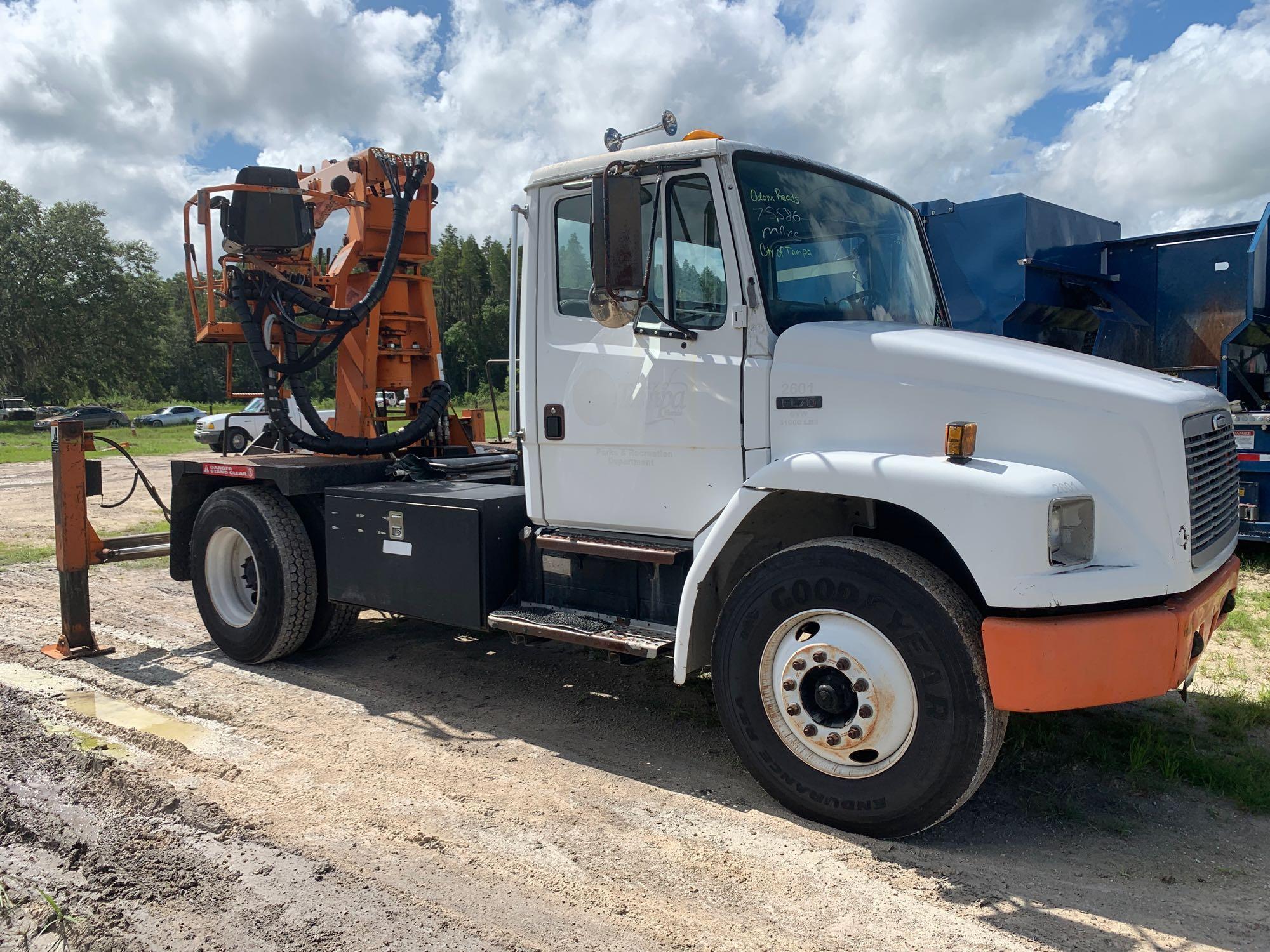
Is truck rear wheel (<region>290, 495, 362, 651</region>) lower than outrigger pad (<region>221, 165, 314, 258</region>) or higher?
lower

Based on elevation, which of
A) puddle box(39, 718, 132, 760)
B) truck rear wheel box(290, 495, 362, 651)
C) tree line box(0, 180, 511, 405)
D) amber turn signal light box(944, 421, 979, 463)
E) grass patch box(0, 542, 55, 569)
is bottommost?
puddle box(39, 718, 132, 760)

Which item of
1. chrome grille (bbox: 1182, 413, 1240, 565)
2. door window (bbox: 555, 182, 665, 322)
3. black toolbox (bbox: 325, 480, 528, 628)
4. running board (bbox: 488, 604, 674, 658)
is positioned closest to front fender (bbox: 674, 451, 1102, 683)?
chrome grille (bbox: 1182, 413, 1240, 565)

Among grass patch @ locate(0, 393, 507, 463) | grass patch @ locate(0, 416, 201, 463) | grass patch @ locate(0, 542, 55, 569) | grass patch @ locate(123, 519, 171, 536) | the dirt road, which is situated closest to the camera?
the dirt road

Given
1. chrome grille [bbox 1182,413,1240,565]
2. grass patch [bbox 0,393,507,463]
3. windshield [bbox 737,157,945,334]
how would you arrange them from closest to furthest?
chrome grille [bbox 1182,413,1240,565] < windshield [bbox 737,157,945,334] < grass patch [bbox 0,393,507,463]

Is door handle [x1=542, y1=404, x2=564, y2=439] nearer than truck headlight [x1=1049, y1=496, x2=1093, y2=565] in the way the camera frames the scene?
No

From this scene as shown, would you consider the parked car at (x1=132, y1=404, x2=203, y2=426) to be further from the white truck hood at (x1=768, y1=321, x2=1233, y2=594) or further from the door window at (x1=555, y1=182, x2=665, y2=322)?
the white truck hood at (x1=768, y1=321, x2=1233, y2=594)

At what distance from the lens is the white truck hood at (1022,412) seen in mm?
3375

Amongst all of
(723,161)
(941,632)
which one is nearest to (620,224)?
(723,161)

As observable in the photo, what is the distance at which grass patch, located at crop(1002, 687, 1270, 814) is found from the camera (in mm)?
4211

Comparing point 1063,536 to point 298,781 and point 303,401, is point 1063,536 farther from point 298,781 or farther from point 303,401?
point 303,401

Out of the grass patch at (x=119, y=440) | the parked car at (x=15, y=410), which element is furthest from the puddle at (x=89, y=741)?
the parked car at (x=15, y=410)

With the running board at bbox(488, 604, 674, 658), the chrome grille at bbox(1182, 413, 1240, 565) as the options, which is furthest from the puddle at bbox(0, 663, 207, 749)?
the chrome grille at bbox(1182, 413, 1240, 565)

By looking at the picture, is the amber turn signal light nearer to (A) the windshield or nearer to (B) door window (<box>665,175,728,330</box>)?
(A) the windshield

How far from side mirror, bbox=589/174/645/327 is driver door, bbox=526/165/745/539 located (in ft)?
1.02
